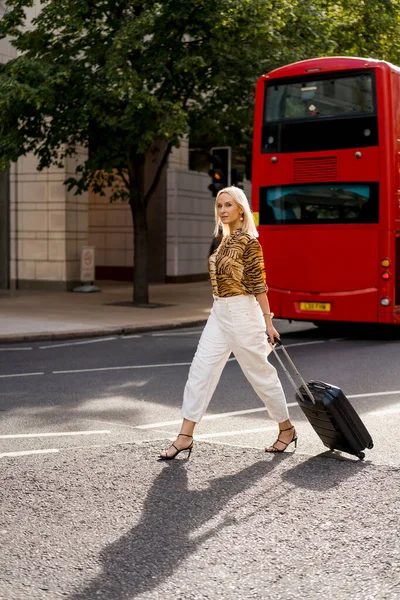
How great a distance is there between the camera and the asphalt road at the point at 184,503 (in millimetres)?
4152

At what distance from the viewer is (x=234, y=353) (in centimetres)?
641

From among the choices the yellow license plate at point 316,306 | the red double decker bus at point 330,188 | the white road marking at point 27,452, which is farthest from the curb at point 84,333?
the white road marking at point 27,452

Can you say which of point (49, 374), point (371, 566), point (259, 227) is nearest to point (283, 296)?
point (259, 227)

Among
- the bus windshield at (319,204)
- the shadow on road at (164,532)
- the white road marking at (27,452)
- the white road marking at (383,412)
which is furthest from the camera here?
the bus windshield at (319,204)

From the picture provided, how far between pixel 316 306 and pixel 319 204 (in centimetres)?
146

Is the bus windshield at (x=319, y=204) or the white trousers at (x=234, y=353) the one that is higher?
the bus windshield at (x=319, y=204)

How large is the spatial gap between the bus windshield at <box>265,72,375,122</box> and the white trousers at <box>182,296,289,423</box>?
7.72 m

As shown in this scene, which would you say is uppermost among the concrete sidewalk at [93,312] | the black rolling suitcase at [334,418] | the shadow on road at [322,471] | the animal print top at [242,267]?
the animal print top at [242,267]

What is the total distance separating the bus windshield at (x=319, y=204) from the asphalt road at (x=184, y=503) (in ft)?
15.3

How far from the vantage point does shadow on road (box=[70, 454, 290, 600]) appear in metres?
4.10

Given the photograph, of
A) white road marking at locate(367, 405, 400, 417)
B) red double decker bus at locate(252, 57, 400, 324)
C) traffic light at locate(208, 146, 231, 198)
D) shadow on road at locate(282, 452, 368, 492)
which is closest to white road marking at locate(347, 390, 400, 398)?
white road marking at locate(367, 405, 400, 417)

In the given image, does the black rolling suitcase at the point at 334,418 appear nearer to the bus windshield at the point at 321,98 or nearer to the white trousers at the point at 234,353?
the white trousers at the point at 234,353

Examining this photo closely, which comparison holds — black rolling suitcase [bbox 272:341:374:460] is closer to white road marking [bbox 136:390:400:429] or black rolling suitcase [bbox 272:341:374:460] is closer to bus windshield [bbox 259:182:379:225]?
white road marking [bbox 136:390:400:429]

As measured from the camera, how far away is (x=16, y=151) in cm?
1806
